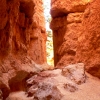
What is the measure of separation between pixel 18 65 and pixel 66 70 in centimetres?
134

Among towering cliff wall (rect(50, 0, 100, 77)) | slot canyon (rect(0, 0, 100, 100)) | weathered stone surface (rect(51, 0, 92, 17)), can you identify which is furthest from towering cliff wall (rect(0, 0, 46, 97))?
weathered stone surface (rect(51, 0, 92, 17))

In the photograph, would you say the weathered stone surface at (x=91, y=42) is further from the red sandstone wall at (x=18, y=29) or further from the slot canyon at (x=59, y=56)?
the red sandstone wall at (x=18, y=29)

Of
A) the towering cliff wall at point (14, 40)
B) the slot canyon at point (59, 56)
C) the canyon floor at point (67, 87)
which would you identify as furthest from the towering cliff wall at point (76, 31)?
the towering cliff wall at point (14, 40)

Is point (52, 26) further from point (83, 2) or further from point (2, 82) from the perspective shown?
point (2, 82)

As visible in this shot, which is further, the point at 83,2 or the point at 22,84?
the point at 83,2

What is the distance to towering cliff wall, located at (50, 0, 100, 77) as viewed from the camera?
4566mm

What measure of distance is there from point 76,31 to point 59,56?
1176 mm

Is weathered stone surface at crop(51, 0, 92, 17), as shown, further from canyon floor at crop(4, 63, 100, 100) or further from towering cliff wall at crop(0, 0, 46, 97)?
canyon floor at crop(4, 63, 100, 100)

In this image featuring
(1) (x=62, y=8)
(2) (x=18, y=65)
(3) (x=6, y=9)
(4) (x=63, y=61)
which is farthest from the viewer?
(1) (x=62, y=8)

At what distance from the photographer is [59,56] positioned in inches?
313

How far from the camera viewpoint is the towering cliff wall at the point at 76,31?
4.57 metres

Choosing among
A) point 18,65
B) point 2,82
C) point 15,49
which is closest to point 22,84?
point 18,65

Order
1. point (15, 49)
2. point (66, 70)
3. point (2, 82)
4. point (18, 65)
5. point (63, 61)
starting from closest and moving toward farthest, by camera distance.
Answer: point (2, 82) → point (66, 70) → point (18, 65) → point (15, 49) → point (63, 61)

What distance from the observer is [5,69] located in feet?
13.8
